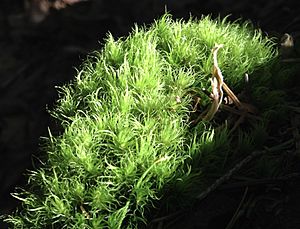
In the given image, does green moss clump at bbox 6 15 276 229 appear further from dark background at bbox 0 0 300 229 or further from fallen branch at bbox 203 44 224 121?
dark background at bbox 0 0 300 229

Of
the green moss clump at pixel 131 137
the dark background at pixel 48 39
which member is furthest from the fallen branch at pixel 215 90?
the dark background at pixel 48 39

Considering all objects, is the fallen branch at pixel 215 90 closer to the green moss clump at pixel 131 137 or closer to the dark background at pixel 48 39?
the green moss clump at pixel 131 137

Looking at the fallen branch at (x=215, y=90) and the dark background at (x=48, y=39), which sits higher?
the dark background at (x=48, y=39)

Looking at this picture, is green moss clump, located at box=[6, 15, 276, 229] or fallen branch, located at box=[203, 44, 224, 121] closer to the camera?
green moss clump, located at box=[6, 15, 276, 229]

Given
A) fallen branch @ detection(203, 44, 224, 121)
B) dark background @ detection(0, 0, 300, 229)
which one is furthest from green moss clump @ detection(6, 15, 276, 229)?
dark background @ detection(0, 0, 300, 229)

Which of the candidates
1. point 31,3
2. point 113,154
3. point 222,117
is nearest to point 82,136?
point 113,154

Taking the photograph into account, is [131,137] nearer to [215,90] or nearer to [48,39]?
[215,90]

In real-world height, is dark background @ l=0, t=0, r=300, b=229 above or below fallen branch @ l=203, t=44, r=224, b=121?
above
